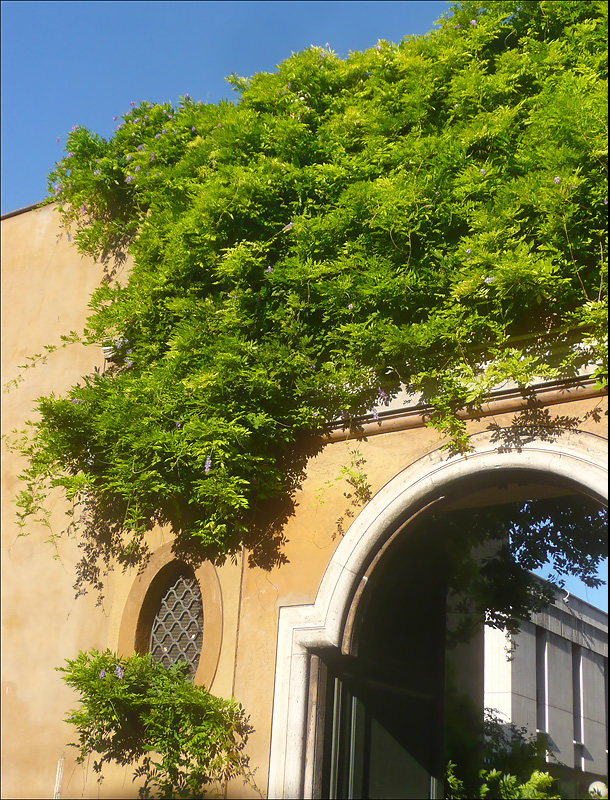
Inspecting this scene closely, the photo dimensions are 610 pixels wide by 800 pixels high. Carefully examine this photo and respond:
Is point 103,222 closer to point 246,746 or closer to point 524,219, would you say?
point 524,219

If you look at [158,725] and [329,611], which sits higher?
[329,611]

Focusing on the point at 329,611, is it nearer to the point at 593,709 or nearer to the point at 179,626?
the point at 179,626

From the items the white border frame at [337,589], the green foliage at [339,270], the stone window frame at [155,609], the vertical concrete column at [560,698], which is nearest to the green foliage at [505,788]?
the white border frame at [337,589]

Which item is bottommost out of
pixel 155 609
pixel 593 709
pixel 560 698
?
pixel 593 709

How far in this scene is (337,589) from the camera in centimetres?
447

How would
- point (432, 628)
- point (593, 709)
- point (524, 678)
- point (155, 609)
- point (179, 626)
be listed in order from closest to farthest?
point (179, 626), point (155, 609), point (432, 628), point (524, 678), point (593, 709)

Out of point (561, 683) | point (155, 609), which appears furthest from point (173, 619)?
point (561, 683)

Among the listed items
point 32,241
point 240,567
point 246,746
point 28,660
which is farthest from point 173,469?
point 32,241

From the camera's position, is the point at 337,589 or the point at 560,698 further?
the point at 560,698

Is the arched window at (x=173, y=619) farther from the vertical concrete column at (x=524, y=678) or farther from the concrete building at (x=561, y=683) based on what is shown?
the vertical concrete column at (x=524, y=678)

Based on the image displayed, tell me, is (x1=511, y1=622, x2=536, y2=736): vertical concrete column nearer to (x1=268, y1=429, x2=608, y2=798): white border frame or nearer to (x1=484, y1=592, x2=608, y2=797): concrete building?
(x1=484, y1=592, x2=608, y2=797): concrete building

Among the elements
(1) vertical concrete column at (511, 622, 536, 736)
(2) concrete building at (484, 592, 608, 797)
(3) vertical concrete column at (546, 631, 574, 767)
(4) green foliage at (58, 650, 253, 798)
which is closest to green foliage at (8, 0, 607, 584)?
(4) green foliage at (58, 650, 253, 798)

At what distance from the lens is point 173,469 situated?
4988mm

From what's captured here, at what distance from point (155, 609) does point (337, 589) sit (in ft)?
5.10
